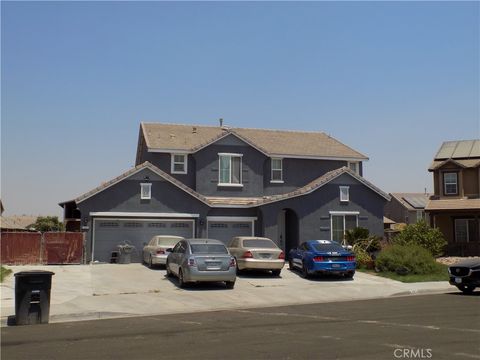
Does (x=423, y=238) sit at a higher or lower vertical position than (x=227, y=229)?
lower

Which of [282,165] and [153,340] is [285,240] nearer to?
[282,165]

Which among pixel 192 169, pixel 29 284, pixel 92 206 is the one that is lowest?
pixel 29 284

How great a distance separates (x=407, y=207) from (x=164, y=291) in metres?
47.0

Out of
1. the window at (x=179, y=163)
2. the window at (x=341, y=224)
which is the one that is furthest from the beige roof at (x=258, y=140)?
the window at (x=341, y=224)

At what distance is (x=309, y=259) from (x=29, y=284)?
11801mm

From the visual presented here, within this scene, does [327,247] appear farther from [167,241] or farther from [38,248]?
[38,248]

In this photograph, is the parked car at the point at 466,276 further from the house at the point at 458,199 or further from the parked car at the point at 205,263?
the house at the point at 458,199

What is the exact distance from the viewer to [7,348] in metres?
9.41

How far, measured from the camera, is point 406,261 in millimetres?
23109

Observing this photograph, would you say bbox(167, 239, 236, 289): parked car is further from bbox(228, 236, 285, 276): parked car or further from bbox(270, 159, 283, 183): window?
bbox(270, 159, 283, 183): window

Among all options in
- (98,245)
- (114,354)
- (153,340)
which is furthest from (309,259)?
(114,354)

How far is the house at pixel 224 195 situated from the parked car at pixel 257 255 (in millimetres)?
6355

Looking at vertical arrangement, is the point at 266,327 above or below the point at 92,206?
below

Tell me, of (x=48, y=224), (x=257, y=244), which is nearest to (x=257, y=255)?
(x=257, y=244)
